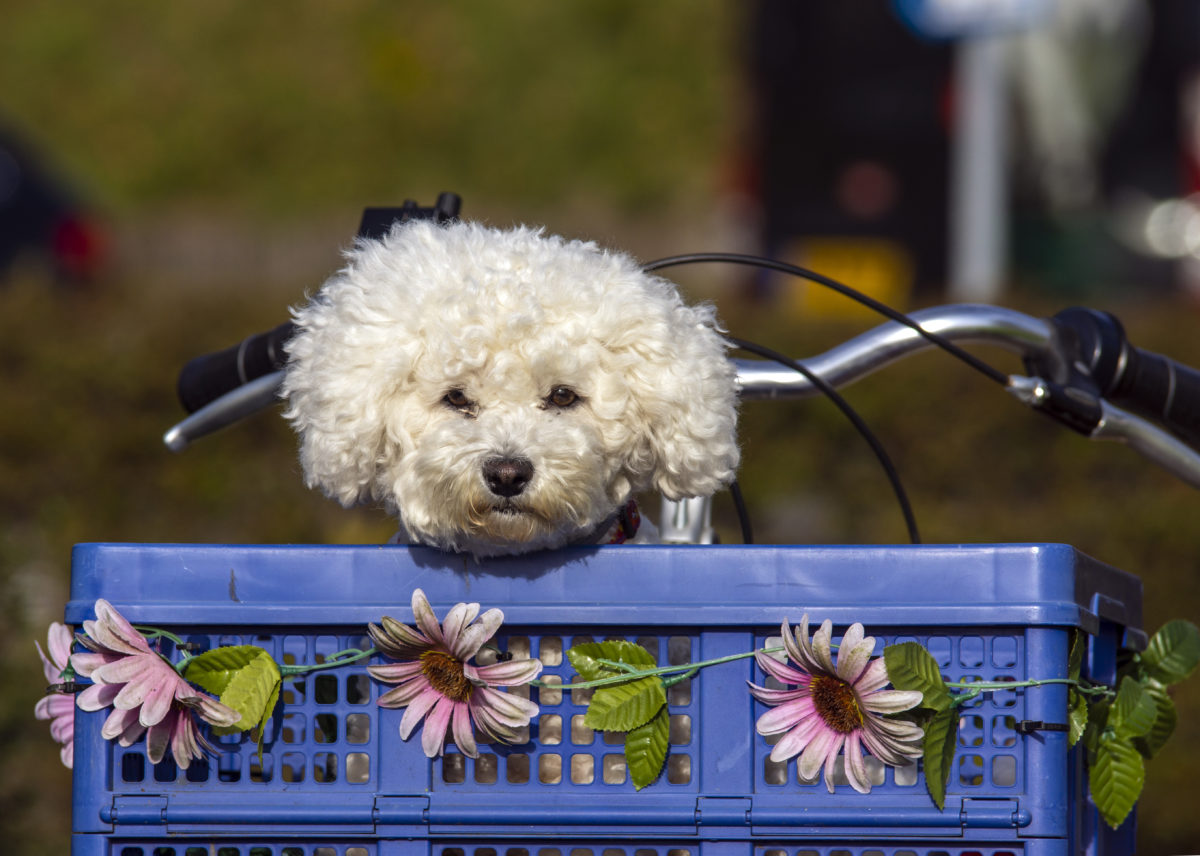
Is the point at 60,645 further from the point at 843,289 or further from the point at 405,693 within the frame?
Answer: the point at 843,289

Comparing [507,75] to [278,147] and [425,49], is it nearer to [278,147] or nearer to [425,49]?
[425,49]

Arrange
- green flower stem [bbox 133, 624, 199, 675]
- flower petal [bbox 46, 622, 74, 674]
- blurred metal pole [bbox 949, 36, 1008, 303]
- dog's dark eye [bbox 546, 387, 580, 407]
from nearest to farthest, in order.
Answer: green flower stem [bbox 133, 624, 199, 675] → flower petal [bbox 46, 622, 74, 674] → dog's dark eye [bbox 546, 387, 580, 407] → blurred metal pole [bbox 949, 36, 1008, 303]

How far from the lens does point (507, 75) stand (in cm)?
1420

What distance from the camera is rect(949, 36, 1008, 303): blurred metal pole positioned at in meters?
5.86

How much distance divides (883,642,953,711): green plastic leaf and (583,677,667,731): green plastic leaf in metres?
0.23

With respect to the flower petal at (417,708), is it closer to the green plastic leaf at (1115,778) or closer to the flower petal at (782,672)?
the flower petal at (782,672)

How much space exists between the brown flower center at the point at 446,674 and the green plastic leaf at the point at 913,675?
1.37ft

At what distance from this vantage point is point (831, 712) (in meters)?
1.42

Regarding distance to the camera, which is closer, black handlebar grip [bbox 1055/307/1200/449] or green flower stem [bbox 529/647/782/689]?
green flower stem [bbox 529/647/782/689]

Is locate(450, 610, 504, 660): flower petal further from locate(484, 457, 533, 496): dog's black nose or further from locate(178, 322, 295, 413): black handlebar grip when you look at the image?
locate(178, 322, 295, 413): black handlebar grip

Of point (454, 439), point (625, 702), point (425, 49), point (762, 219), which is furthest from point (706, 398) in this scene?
point (425, 49)

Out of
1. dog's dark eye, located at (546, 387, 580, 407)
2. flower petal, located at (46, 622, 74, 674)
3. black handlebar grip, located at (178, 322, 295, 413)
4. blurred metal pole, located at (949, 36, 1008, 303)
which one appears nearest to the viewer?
flower petal, located at (46, 622, 74, 674)

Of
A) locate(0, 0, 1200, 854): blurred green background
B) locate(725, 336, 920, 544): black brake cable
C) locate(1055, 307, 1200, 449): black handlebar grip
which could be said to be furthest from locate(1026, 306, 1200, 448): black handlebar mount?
locate(0, 0, 1200, 854): blurred green background

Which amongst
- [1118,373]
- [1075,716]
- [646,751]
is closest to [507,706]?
[646,751]
